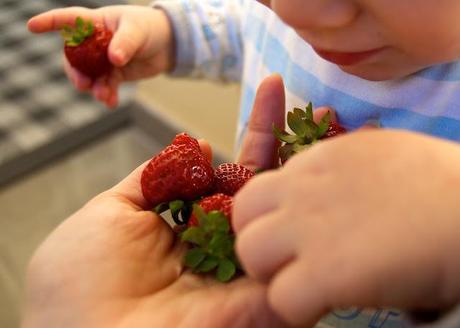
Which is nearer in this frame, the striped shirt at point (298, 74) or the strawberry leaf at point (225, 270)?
the strawberry leaf at point (225, 270)

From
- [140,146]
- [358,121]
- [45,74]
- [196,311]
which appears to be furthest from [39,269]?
[45,74]

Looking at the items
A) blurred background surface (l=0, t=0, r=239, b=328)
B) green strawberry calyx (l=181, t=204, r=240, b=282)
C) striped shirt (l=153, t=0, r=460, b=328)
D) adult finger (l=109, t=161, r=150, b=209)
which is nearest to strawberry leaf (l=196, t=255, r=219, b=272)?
green strawberry calyx (l=181, t=204, r=240, b=282)

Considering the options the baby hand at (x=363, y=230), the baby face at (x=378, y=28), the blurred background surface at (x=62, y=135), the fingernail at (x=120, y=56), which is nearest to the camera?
the baby hand at (x=363, y=230)

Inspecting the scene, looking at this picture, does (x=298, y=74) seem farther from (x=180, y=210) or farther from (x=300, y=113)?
(x=180, y=210)

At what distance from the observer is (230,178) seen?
563 mm

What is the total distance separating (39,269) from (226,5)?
521 mm

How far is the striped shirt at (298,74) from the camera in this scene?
0.60 m

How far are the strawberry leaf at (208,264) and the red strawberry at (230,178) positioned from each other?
72mm

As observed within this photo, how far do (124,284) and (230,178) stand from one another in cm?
13

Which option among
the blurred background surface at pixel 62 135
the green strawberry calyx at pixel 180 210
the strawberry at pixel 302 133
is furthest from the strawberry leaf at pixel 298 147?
the blurred background surface at pixel 62 135

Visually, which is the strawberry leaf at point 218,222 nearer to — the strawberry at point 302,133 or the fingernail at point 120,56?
the strawberry at point 302,133

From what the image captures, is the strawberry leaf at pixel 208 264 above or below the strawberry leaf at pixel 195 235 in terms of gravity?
below

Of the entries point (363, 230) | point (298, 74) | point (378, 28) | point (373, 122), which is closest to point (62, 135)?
point (298, 74)

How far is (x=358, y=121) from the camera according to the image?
665 mm
